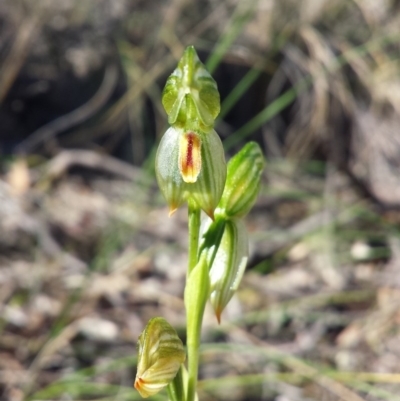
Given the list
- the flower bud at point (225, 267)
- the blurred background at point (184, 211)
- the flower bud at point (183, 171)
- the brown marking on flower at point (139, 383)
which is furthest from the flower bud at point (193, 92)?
the blurred background at point (184, 211)

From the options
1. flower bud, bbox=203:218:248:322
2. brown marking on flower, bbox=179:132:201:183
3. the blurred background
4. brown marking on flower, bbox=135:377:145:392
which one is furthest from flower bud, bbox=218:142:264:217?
the blurred background

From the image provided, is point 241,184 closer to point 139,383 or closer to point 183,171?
point 183,171

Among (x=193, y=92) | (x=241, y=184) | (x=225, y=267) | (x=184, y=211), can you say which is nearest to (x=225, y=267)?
(x=225, y=267)

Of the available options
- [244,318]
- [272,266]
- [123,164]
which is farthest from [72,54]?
[244,318]

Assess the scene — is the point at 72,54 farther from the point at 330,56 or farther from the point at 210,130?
the point at 210,130

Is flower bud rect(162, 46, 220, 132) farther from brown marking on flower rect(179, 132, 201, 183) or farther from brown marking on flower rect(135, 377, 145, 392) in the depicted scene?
brown marking on flower rect(135, 377, 145, 392)

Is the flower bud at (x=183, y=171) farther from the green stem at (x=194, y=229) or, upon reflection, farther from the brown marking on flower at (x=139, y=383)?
the brown marking on flower at (x=139, y=383)
